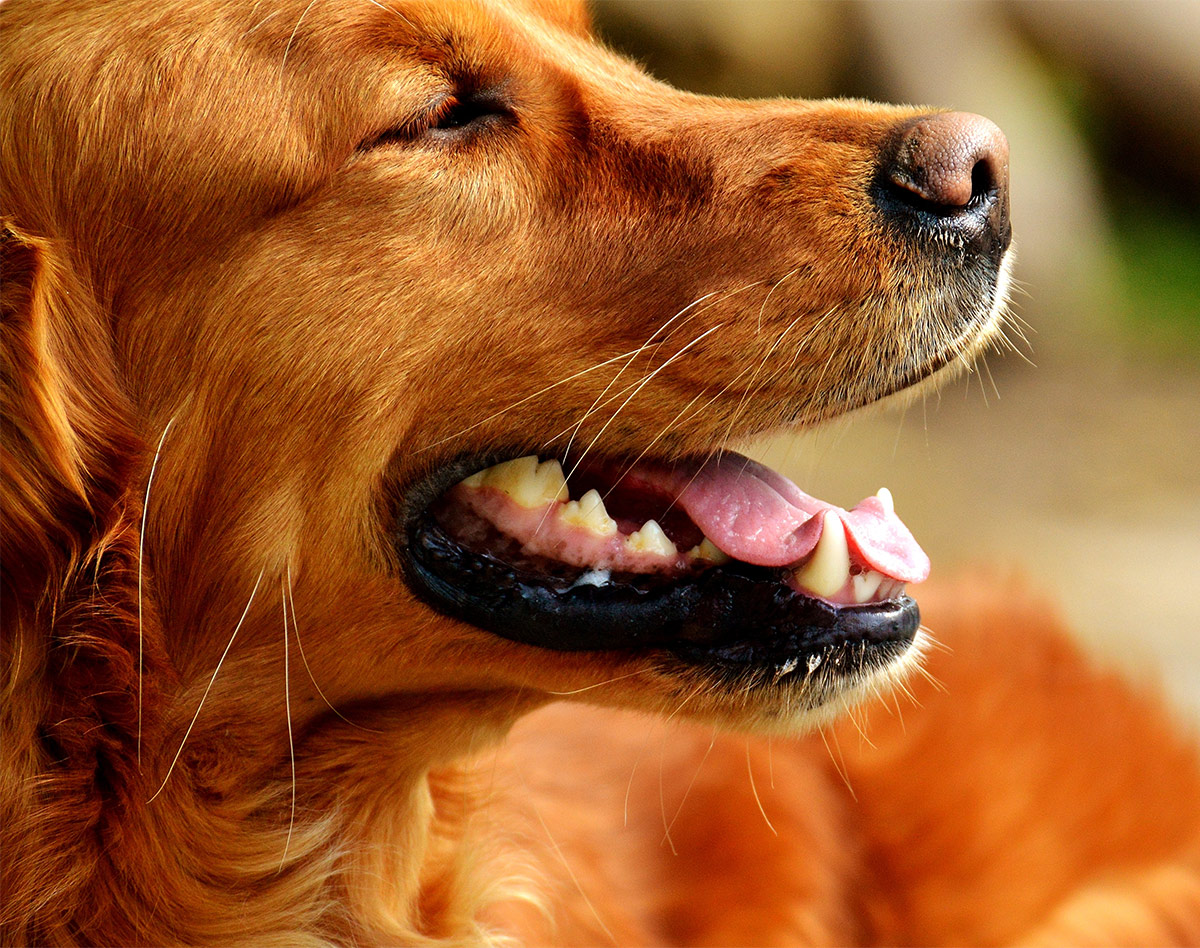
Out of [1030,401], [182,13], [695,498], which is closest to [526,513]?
[695,498]

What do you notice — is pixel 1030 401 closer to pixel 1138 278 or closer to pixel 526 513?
pixel 1138 278

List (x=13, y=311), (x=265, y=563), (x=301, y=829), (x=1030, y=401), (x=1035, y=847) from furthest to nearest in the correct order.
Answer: (x=1030, y=401) → (x=1035, y=847) → (x=301, y=829) → (x=265, y=563) → (x=13, y=311)

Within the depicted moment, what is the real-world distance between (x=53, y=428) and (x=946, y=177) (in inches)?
60.0

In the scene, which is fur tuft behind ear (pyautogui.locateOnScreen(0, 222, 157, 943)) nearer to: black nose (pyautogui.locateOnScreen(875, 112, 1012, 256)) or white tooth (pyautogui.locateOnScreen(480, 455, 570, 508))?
white tooth (pyautogui.locateOnScreen(480, 455, 570, 508))

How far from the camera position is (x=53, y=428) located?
1.89m

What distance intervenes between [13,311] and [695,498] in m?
1.19

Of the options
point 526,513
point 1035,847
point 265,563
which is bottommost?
point 1035,847

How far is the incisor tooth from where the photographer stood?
6.96 feet

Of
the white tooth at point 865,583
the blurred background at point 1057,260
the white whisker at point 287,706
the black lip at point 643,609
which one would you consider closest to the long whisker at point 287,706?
the white whisker at point 287,706

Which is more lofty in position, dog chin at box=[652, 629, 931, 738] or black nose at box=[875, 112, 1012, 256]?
black nose at box=[875, 112, 1012, 256]

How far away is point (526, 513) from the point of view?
2123 millimetres

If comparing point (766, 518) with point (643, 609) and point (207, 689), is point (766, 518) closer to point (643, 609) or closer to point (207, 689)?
point (643, 609)

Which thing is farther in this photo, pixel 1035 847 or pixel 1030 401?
pixel 1030 401

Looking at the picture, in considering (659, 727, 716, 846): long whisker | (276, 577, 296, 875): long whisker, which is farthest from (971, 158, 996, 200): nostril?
(659, 727, 716, 846): long whisker
